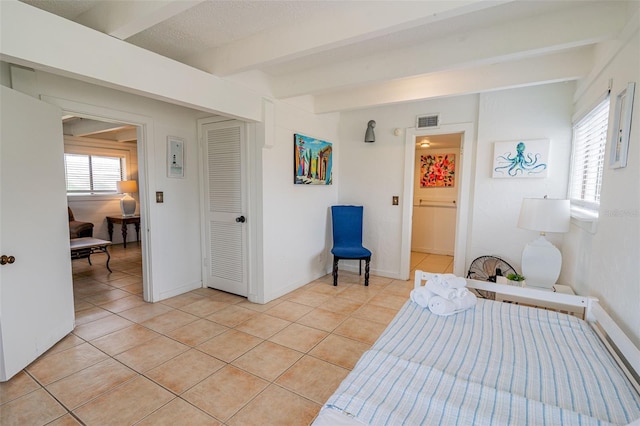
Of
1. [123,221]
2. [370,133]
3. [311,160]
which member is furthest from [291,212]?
[123,221]

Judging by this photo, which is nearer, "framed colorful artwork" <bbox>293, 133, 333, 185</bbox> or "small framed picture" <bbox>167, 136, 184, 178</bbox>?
"small framed picture" <bbox>167, 136, 184, 178</bbox>

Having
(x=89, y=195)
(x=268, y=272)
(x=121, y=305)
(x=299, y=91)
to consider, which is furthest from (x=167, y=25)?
(x=89, y=195)

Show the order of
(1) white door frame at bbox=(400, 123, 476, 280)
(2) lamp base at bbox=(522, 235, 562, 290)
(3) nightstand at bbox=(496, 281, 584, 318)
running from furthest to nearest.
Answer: (1) white door frame at bbox=(400, 123, 476, 280), (2) lamp base at bbox=(522, 235, 562, 290), (3) nightstand at bbox=(496, 281, 584, 318)

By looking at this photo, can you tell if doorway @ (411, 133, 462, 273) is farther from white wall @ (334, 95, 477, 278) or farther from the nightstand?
the nightstand

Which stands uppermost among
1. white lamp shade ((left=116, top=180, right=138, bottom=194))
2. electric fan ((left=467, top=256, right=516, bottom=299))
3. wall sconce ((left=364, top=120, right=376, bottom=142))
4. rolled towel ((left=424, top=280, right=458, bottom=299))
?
wall sconce ((left=364, top=120, right=376, bottom=142))

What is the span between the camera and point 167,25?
2.15m

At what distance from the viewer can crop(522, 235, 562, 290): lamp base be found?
7.67 ft

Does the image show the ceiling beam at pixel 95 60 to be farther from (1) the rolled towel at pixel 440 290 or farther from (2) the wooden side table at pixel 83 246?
(2) the wooden side table at pixel 83 246

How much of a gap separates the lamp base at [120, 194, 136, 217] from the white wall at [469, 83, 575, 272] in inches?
252

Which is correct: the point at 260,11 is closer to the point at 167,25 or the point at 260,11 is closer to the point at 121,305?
the point at 167,25

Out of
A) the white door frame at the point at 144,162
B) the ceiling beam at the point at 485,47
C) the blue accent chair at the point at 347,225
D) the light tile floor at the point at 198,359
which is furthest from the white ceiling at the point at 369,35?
the light tile floor at the point at 198,359

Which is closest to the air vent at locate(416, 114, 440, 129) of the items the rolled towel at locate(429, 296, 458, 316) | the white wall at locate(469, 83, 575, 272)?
the white wall at locate(469, 83, 575, 272)

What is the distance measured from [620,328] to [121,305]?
4.03m

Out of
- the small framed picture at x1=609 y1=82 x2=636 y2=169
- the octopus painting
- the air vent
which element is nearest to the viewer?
the small framed picture at x1=609 y1=82 x2=636 y2=169
